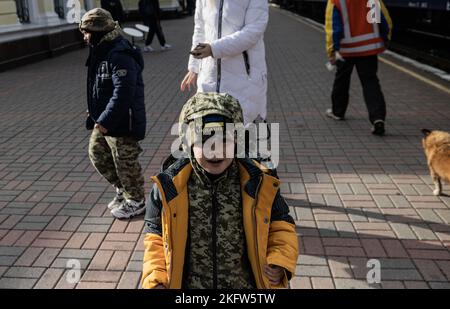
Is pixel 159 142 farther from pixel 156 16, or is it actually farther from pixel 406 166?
pixel 156 16

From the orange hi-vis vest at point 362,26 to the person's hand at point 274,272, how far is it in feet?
14.9

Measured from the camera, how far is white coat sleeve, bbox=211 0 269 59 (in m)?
3.05

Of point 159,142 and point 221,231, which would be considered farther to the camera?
point 159,142

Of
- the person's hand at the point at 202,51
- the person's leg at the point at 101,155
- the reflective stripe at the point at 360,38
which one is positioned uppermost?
the person's hand at the point at 202,51

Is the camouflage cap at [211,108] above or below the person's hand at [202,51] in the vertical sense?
below

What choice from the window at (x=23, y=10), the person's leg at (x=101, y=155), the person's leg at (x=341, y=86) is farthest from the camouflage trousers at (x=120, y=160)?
the window at (x=23, y=10)

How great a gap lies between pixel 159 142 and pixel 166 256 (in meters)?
4.05

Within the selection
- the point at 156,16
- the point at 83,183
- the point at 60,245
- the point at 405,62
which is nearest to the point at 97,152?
the point at 60,245

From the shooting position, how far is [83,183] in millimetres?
4781

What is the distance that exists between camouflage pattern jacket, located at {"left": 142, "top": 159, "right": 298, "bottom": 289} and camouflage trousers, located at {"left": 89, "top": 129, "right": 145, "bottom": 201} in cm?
174

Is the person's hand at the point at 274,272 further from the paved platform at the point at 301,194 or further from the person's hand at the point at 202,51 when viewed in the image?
the person's hand at the point at 202,51

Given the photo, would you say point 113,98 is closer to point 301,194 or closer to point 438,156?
point 301,194

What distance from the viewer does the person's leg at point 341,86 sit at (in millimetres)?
6316

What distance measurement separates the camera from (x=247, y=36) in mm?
3121
